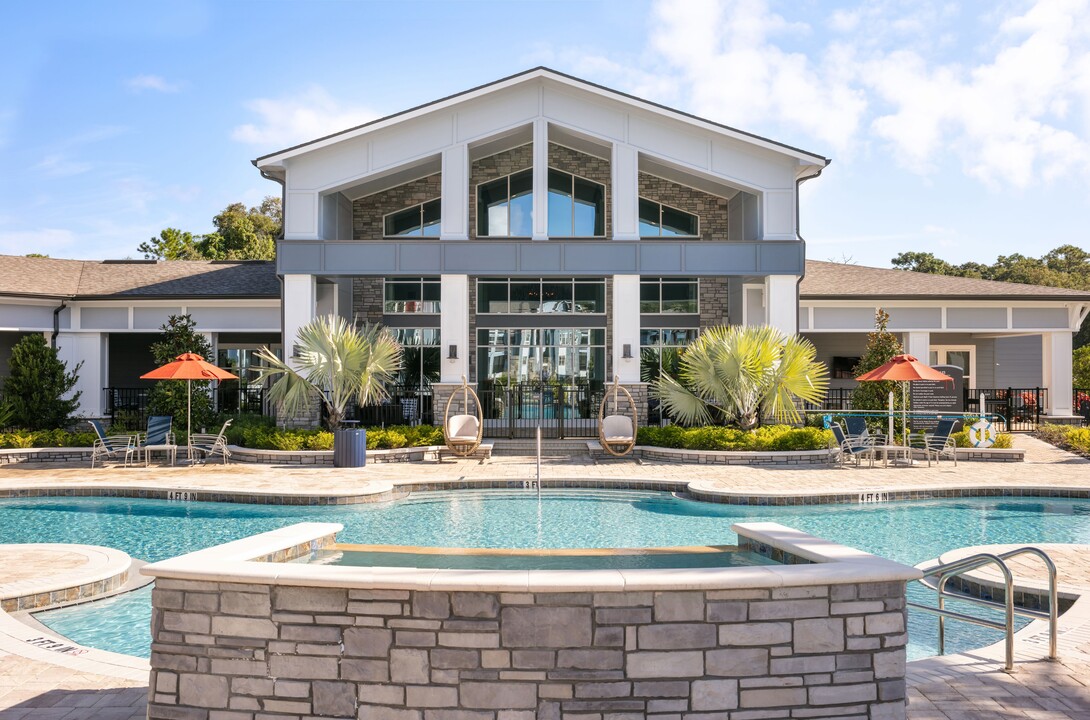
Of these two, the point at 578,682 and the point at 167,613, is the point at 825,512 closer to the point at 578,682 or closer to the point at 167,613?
the point at 578,682

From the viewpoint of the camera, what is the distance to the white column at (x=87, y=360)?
20.9m

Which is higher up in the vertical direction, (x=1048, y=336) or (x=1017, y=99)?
(x=1017, y=99)

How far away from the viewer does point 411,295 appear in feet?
76.4

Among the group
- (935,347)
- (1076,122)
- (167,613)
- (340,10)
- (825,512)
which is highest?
(1076,122)

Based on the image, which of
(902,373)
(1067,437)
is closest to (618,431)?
(902,373)

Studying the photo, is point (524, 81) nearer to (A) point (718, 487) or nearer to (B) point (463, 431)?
(B) point (463, 431)

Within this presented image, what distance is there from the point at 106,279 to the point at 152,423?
28.9 feet

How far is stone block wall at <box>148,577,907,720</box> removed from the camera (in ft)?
12.1

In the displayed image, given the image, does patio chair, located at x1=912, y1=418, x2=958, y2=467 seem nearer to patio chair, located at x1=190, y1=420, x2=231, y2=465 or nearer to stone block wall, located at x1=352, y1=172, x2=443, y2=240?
patio chair, located at x1=190, y1=420, x2=231, y2=465

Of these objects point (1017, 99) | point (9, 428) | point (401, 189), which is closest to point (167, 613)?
point (9, 428)

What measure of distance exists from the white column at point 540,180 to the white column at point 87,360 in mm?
12415

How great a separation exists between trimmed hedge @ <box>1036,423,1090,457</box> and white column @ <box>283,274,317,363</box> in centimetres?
1735

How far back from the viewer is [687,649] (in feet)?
12.3

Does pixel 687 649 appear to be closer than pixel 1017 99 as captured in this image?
Yes
